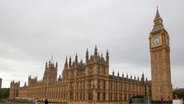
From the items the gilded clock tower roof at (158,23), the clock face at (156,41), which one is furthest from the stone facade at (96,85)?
the gilded clock tower roof at (158,23)

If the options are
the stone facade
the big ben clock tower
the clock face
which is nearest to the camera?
the stone facade

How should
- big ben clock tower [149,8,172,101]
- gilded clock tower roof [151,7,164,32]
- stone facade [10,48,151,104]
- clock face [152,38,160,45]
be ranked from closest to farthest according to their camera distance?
stone facade [10,48,151,104], big ben clock tower [149,8,172,101], clock face [152,38,160,45], gilded clock tower roof [151,7,164,32]

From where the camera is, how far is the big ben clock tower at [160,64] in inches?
2891

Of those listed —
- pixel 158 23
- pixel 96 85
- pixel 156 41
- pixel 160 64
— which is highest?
pixel 158 23

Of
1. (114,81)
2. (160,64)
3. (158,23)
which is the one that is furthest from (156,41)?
(114,81)

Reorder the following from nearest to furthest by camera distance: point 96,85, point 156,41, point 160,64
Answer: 1. point 96,85
2. point 160,64
3. point 156,41

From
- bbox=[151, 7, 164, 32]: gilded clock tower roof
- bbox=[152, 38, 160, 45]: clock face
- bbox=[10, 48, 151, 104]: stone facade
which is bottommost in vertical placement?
bbox=[10, 48, 151, 104]: stone facade

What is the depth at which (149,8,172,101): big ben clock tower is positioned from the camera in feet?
241

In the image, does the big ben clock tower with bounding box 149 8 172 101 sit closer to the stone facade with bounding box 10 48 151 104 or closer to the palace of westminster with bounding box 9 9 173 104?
the palace of westminster with bounding box 9 9 173 104

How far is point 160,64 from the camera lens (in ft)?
251

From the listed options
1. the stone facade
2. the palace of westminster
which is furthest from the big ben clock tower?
the stone facade

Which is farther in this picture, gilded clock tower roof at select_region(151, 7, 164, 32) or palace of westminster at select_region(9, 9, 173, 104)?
gilded clock tower roof at select_region(151, 7, 164, 32)

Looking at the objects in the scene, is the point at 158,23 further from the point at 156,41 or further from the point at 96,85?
the point at 96,85

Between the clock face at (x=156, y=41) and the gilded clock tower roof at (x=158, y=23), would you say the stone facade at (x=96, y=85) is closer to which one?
the clock face at (x=156, y=41)
